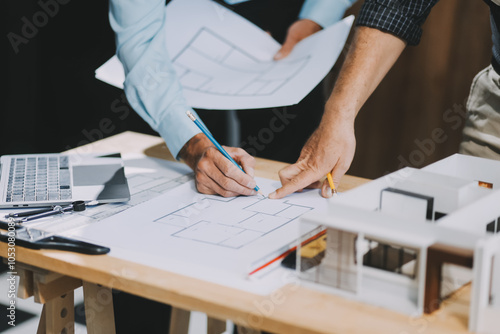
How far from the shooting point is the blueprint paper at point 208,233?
1.00 meters

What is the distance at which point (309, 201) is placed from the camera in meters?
1.33

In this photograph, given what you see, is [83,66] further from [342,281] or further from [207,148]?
[342,281]

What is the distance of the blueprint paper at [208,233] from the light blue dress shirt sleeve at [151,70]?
9.7 inches

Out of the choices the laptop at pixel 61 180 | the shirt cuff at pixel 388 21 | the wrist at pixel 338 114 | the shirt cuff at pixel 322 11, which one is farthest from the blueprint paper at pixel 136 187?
the shirt cuff at pixel 322 11

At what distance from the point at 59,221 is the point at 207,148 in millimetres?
400

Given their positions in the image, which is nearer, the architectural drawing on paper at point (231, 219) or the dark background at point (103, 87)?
the architectural drawing on paper at point (231, 219)

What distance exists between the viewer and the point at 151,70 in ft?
5.23

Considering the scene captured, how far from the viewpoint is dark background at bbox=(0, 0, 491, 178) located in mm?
2752

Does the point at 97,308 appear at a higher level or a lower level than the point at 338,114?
lower

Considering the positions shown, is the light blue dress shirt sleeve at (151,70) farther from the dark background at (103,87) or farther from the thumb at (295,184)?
the dark background at (103,87)

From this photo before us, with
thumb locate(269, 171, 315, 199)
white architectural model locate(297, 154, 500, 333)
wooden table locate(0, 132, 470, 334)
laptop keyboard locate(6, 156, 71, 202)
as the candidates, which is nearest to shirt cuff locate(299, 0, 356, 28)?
thumb locate(269, 171, 315, 199)

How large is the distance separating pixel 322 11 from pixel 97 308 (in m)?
1.15
